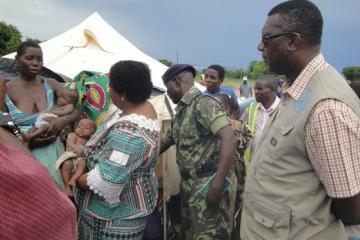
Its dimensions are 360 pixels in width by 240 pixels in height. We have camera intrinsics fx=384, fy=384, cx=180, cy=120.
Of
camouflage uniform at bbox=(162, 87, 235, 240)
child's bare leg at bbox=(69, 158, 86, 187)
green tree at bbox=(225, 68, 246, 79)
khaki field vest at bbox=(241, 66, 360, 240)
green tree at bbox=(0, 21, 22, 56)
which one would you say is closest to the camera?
khaki field vest at bbox=(241, 66, 360, 240)

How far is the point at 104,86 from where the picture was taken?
11.1 feet

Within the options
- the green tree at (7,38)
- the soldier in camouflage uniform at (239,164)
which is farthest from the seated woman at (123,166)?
the green tree at (7,38)

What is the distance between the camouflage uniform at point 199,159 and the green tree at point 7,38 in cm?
972

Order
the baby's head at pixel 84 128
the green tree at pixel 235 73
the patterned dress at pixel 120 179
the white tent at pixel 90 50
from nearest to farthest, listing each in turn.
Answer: the patterned dress at pixel 120 179 → the baby's head at pixel 84 128 → the white tent at pixel 90 50 → the green tree at pixel 235 73

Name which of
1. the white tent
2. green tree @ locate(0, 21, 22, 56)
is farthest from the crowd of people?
green tree @ locate(0, 21, 22, 56)

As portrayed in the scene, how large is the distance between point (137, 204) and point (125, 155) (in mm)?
417

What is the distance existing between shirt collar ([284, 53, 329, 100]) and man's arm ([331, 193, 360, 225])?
1.57ft

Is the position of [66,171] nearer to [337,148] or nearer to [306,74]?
[306,74]

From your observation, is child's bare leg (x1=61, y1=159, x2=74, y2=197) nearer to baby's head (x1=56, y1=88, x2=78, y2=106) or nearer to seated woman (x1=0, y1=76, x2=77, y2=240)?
baby's head (x1=56, y1=88, x2=78, y2=106)

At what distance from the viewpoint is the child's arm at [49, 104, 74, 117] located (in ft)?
10.1

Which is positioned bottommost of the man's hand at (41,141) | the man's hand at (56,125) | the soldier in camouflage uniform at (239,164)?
the soldier in camouflage uniform at (239,164)

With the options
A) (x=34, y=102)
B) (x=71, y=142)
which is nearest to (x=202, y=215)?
(x=71, y=142)

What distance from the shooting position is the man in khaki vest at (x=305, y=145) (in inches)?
59.8

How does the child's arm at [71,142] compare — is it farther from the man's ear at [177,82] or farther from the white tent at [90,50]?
the white tent at [90,50]
